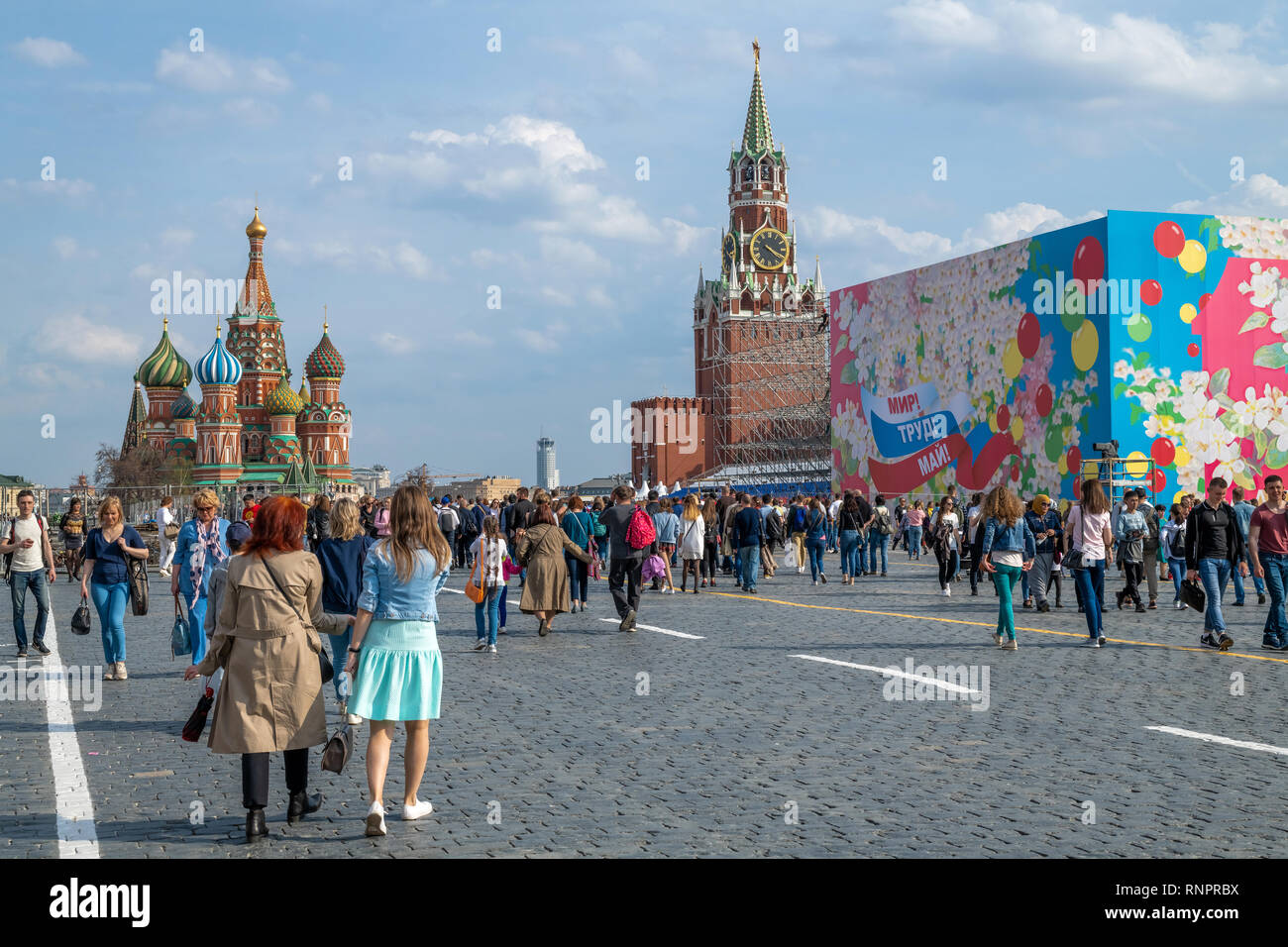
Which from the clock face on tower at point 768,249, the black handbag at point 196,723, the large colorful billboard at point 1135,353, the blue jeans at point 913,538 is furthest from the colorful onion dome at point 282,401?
the black handbag at point 196,723

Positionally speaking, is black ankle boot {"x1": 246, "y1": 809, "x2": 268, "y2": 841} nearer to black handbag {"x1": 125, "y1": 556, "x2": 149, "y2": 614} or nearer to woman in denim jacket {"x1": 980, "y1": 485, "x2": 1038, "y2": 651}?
black handbag {"x1": 125, "y1": 556, "x2": 149, "y2": 614}

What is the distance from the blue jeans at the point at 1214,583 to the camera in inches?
480

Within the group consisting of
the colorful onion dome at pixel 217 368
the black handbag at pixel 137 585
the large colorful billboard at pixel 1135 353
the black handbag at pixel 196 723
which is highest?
the colorful onion dome at pixel 217 368

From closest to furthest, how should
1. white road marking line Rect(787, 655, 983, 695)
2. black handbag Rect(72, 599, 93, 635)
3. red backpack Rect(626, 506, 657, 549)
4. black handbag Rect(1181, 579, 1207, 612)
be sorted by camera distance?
1. white road marking line Rect(787, 655, 983, 695)
2. black handbag Rect(72, 599, 93, 635)
3. black handbag Rect(1181, 579, 1207, 612)
4. red backpack Rect(626, 506, 657, 549)

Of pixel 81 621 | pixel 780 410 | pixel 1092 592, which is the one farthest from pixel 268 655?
pixel 780 410

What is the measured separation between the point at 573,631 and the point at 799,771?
26.4 feet

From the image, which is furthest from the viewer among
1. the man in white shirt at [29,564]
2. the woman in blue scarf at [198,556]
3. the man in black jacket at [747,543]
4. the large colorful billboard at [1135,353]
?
the large colorful billboard at [1135,353]

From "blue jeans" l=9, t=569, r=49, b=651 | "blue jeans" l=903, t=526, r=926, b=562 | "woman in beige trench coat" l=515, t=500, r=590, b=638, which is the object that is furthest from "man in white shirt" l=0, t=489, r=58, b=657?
"blue jeans" l=903, t=526, r=926, b=562

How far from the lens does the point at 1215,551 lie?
12.3 metres

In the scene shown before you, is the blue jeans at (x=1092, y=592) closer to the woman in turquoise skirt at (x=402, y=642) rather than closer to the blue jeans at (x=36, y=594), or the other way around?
the woman in turquoise skirt at (x=402, y=642)

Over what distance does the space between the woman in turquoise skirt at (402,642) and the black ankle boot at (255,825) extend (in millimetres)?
467

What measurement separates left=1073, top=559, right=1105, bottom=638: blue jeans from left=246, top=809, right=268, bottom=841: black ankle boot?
29.4 ft

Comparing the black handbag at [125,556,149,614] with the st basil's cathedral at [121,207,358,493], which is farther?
the st basil's cathedral at [121,207,358,493]

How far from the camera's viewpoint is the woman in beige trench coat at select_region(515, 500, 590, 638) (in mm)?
13750
